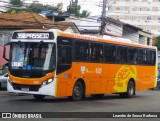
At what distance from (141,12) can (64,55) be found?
105 meters

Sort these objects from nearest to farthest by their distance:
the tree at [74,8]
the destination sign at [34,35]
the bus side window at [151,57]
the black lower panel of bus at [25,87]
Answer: the black lower panel of bus at [25,87], the destination sign at [34,35], the bus side window at [151,57], the tree at [74,8]

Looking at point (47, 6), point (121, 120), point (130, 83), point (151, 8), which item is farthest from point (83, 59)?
point (151, 8)

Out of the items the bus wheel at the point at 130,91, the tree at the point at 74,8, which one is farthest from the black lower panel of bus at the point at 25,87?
the tree at the point at 74,8

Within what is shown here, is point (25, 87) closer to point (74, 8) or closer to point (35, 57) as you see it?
point (35, 57)

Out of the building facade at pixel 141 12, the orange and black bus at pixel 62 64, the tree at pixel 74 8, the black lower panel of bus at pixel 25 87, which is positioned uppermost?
the building facade at pixel 141 12

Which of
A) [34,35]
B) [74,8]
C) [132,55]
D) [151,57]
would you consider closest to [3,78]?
[132,55]

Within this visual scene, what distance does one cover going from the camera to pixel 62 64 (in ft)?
63.2

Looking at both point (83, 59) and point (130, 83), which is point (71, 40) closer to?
point (83, 59)

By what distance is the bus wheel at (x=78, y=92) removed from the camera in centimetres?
2019

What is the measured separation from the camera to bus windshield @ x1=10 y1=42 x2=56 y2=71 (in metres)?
18.8

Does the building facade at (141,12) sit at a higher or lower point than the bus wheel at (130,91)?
higher

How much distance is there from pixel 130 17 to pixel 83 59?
105436mm

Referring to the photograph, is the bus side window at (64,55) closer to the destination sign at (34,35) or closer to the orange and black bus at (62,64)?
the orange and black bus at (62,64)

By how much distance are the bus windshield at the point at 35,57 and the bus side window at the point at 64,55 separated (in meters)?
0.36
